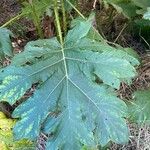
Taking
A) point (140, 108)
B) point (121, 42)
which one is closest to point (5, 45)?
point (140, 108)

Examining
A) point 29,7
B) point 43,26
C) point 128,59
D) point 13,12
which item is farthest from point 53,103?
point 13,12

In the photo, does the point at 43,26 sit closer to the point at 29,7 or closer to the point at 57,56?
the point at 29,7

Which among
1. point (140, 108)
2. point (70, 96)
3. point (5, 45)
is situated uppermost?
point (5, 45)

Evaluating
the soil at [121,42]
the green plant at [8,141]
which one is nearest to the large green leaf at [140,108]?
the soil at [121,42]

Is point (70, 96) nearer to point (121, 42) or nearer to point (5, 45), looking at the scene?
point (5, 45)

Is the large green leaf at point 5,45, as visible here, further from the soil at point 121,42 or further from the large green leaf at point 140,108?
the large green leaf at point 140,108

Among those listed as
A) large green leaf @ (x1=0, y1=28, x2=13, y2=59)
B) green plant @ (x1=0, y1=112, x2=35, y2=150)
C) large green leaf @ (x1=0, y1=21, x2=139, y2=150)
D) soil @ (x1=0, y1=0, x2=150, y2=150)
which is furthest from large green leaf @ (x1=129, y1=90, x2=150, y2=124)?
large green leaf @ (x1=0, y1=28, x2=13, y2=59)
